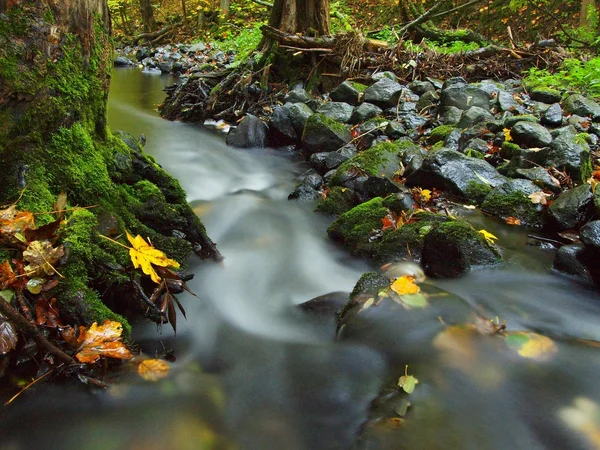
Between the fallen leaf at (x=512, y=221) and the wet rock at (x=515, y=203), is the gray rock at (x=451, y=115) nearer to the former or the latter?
the wet rock at (x=515, y=203)

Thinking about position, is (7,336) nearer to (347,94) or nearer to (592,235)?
(592,235)

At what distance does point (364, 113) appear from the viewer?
24.5ft

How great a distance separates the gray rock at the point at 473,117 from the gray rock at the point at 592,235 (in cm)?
335

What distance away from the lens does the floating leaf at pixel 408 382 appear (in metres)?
2.46

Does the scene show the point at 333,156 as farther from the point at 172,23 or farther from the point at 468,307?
the point at 172,23

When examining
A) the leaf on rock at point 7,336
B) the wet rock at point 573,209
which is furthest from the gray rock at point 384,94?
the leaf on rock at point 7,336

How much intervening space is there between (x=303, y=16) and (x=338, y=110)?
3463 mm

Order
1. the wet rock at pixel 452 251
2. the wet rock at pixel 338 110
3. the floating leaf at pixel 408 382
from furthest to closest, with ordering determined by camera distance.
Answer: the wet rock at pixel 338 110 < the wet rock at pixel 452 251 < the floating leaf at pixel 408 382

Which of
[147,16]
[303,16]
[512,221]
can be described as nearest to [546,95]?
[512,221]

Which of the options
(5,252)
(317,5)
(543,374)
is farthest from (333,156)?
(317,5)

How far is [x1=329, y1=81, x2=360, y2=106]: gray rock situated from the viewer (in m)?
8.31

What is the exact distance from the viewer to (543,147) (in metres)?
5.42

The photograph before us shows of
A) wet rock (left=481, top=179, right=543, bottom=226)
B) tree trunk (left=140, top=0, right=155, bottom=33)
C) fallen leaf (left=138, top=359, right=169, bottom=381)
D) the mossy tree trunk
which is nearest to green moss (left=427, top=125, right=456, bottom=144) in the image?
wet rock (left=481, top=179, right=543, bottom=226)

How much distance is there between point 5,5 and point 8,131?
690 mm
